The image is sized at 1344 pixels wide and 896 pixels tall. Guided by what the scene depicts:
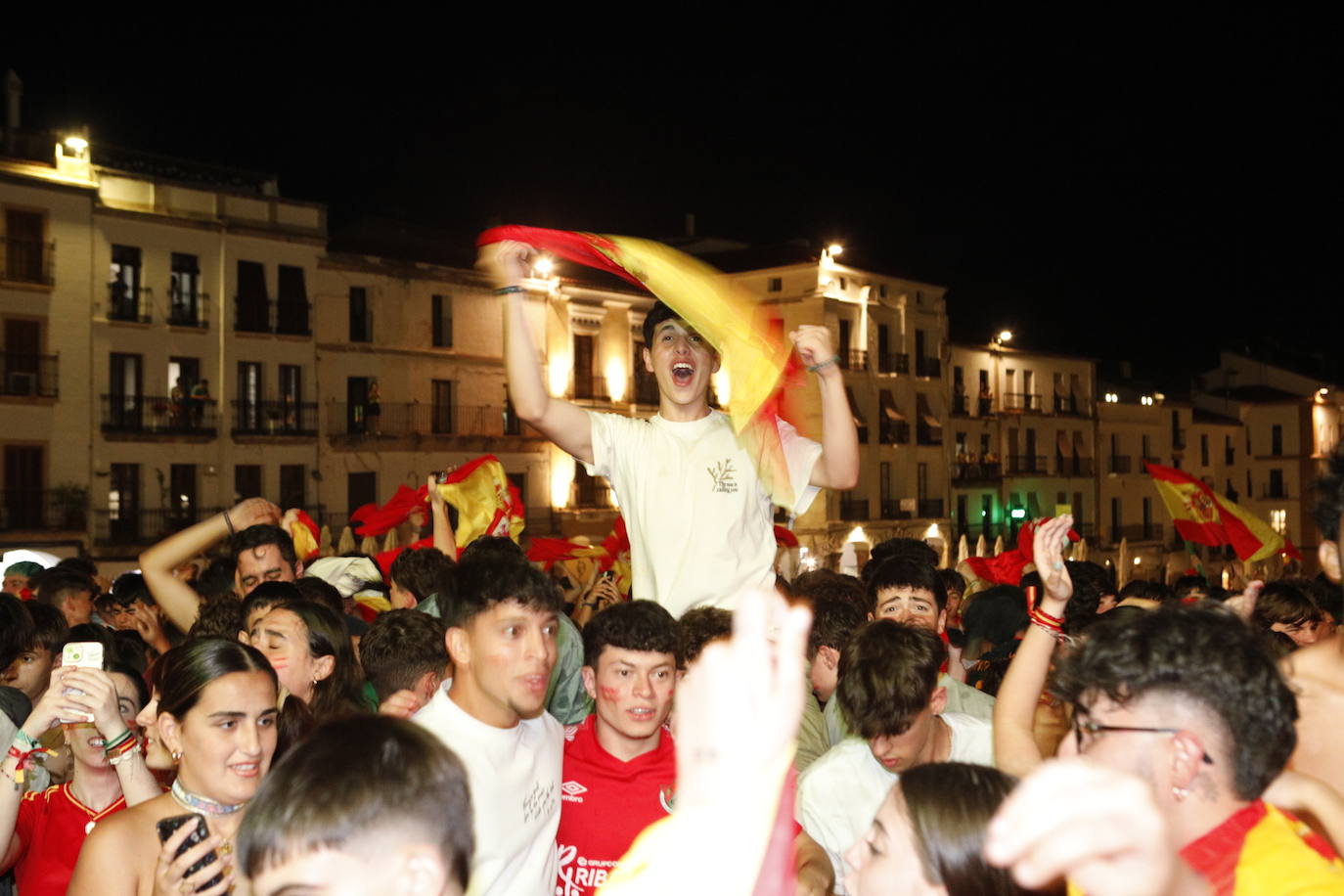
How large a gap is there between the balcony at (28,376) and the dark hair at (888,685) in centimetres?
3034

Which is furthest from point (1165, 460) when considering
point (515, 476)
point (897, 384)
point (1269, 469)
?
point (515, 476)

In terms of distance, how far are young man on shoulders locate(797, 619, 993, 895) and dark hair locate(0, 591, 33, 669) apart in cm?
413

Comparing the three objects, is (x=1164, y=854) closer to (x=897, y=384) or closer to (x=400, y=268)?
(x=400, y=268)

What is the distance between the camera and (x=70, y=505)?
29.8 metres

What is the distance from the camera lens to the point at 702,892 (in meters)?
1.97

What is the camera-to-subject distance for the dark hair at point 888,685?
13.7 feet

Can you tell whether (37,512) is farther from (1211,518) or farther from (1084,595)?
(1084,595)

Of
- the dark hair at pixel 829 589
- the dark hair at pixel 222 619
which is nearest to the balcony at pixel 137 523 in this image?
the dark hair at pixel 222 619

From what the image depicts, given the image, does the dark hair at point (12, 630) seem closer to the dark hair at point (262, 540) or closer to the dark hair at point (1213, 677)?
the dark hair at point (262, 540)

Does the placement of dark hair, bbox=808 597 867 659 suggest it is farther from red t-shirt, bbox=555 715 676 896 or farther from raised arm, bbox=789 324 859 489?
red t-shirt, bbox=555 715 676 896

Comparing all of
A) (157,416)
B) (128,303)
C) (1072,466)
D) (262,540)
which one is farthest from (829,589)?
(1072,466)

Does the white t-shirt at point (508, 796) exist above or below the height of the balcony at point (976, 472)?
below

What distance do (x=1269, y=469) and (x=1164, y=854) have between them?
71487mm

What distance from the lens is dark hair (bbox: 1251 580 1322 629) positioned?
275 inches
